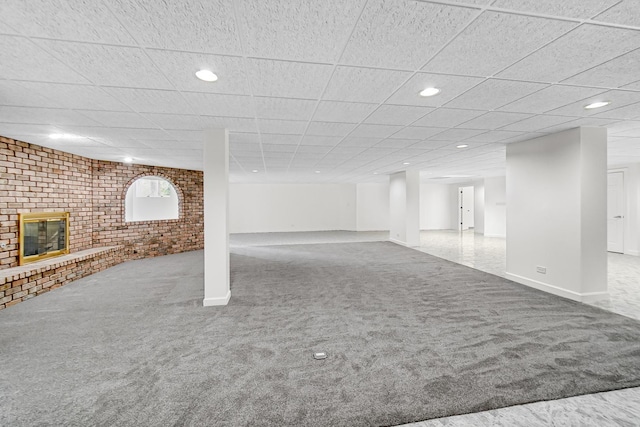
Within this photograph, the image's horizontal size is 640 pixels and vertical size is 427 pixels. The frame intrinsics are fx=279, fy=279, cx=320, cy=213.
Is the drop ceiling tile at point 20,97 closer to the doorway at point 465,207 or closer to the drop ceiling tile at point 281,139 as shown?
the drop ceiling tile at point 281,139

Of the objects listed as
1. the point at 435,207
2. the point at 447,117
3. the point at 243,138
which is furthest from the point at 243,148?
the point at 435,207

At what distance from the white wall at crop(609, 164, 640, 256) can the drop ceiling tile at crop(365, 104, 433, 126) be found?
762 centimetres

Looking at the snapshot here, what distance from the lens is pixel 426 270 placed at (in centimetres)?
559

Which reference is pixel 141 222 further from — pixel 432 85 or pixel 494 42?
pixel 494 42

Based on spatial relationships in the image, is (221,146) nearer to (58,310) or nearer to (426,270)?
(58,310)

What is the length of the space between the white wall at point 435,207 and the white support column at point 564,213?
29.2 ft

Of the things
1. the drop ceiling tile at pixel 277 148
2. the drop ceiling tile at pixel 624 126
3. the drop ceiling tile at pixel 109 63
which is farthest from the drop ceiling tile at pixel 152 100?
the drop ceiling tile at pixel 624 126

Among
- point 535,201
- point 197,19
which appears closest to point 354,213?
point 535,201

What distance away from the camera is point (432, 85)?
2398 millimetres

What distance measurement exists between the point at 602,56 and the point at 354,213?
38.1 ft

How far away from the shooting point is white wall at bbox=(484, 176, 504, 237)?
1059cm

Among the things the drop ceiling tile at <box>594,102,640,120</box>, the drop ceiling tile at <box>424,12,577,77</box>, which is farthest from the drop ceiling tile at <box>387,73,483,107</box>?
the drop ceiling tile at <box>594,102,640,120</box>

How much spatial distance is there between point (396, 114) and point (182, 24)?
7.46ft

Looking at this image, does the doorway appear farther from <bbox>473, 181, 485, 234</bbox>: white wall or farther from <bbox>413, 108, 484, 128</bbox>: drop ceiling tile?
<bbox>413, 108, 484, 128</bbox>: drop ceiling tile
